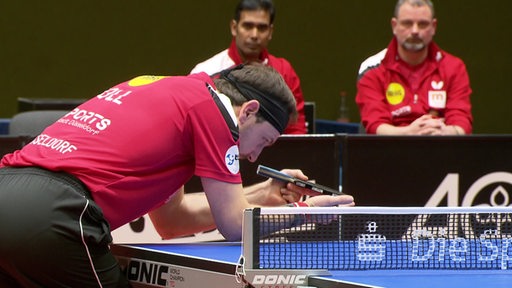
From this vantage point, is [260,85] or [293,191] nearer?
[260,85]

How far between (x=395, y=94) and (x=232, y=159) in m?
4.20

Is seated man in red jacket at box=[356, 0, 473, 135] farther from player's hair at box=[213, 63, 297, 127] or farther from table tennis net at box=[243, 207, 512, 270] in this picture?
table tennis net at box=[243, 207, 512, 270]

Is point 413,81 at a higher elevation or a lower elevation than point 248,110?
lower

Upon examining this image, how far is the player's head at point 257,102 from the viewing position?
11.9 feet

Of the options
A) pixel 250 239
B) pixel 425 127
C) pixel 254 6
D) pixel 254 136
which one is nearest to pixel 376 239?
pixel 250 239

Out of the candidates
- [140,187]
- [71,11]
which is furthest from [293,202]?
[71,11]

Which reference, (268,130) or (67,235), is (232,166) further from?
(67,235)

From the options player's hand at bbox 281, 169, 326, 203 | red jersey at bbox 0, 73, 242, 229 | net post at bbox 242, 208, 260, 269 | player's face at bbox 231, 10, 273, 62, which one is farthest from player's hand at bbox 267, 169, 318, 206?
player's face at bbox 231, 10, 273, 62

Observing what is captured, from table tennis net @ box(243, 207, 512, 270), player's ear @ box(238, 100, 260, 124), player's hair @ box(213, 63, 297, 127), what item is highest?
player's hair @ box(213, 63, 297, 127)

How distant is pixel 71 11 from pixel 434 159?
17.0 feet

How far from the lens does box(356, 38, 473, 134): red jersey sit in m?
7.42

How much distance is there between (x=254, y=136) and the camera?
3.69m

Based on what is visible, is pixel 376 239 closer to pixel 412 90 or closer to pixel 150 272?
pixel 150 272

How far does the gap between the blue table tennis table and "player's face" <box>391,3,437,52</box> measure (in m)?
4.10
